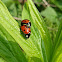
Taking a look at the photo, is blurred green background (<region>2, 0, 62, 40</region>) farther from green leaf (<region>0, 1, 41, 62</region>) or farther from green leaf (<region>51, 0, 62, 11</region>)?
green leaf (<region>0, 1, 41, 62</region>)

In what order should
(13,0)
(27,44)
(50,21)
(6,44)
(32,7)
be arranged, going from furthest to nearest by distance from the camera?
(13,0) → (50,21) → (32,7) → (27,44) → (6,44)

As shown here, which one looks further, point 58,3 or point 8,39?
point 58,3

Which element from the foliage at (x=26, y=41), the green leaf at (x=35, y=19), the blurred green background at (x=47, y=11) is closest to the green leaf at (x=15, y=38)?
the foliage at (x=26, y=41)

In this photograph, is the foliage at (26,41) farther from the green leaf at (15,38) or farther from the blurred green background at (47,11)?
the blurred green background at (47,11)

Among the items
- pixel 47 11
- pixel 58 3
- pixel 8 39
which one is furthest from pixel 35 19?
pixel 58 3

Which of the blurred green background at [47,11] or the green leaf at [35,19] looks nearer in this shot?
the green leaf at [35,19]

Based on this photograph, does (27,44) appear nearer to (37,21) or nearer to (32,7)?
(37,21)

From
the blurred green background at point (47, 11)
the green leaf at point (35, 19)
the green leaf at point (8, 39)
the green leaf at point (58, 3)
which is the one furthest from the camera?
the green leaf at point (58, 3)

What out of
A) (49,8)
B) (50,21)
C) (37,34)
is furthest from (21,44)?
(49,8)

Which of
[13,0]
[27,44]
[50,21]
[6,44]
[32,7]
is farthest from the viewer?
[13,0]

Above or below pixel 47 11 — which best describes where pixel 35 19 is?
above

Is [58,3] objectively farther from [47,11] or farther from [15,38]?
[15,38]
